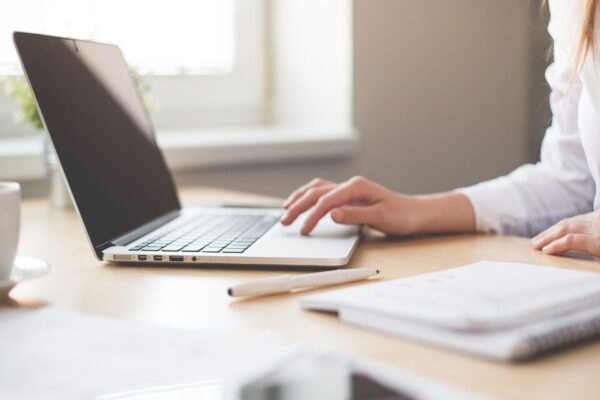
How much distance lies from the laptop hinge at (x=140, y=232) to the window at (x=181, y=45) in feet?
2.27

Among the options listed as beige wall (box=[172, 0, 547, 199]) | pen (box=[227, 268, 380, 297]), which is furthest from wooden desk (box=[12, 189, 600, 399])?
beige wall (box=[172, 0, 547, 199])

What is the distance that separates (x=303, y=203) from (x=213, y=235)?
12 cm

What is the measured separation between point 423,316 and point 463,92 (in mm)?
1549

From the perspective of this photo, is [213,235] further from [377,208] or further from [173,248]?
[377,208]

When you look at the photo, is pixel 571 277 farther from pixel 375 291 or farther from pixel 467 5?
pixel 467 5

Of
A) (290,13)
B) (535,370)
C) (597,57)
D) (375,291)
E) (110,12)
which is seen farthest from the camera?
(290,13)

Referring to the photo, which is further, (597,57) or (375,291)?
(597,57)

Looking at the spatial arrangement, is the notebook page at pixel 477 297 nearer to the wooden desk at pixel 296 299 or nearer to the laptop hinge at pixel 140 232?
the wooden desk at pixel 296 299

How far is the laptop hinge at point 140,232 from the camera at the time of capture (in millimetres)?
890

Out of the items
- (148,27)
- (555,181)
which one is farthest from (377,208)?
(148,27)

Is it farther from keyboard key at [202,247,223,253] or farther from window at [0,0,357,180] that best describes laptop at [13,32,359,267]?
window at [0,0,357,180]

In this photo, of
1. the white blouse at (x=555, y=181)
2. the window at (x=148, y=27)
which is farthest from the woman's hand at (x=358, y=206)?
the window at (x=148, y=27)

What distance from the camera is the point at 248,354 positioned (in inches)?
21.1

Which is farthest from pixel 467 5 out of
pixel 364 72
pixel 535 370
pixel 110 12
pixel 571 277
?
pixel 535 370
